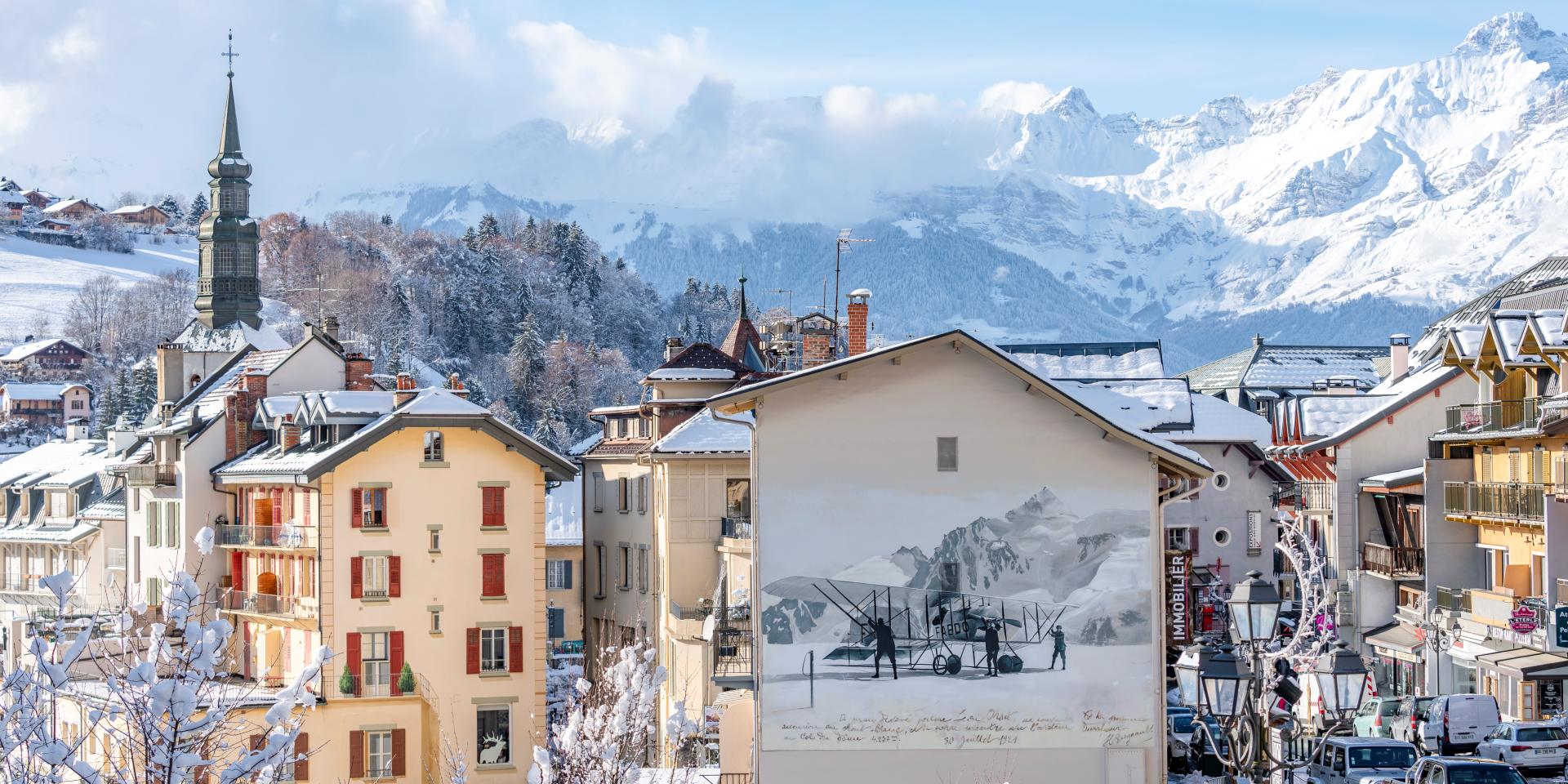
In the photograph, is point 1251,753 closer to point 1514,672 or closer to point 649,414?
point 1514,672

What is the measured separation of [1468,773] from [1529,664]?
1571 centimetres

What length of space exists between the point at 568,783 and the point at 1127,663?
31.7 feet

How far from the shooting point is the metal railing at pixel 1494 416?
50875mm

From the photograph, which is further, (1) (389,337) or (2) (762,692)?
(1) (389,337)

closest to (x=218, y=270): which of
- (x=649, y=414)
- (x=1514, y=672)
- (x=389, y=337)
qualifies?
(x=389, y=337)

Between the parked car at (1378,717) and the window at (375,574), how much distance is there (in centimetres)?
2535

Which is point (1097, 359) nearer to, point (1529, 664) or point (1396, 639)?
point (1396, 639)

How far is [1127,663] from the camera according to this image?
3347 centimetres

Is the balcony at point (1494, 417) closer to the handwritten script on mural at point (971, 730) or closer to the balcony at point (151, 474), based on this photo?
the handwritten script on mural at point (971, 730)

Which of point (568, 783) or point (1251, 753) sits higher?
point (1251, 753)

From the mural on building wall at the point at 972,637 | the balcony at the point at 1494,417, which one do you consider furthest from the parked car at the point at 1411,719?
the mural on building wall at the point at 972,637

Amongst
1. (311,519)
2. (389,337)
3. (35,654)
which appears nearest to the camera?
(35,654)

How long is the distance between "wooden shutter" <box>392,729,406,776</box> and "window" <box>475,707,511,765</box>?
84.0 inches

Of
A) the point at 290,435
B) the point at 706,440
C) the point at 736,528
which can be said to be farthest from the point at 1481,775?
the point at 290,435
